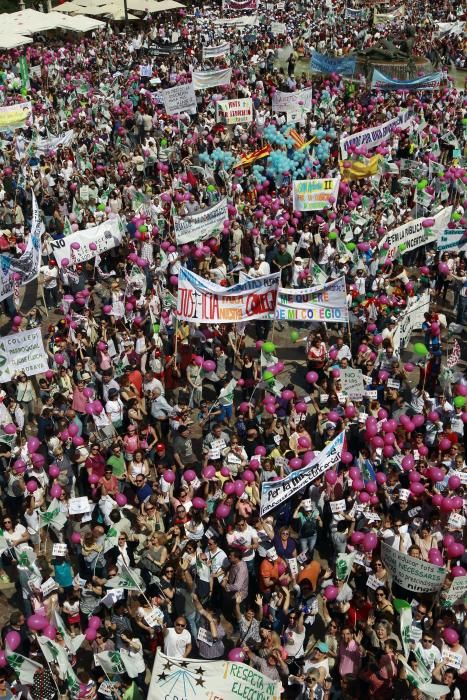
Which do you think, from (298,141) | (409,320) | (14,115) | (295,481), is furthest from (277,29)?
(295,481)

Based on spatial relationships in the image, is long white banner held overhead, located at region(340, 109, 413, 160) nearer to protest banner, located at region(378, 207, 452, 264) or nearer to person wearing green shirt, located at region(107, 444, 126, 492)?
protest banner, located at region(378, 207, 452, 264)

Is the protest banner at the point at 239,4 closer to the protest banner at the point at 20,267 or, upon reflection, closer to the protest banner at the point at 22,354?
the protest banner at the point at 20,267

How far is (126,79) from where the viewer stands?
93.7ft

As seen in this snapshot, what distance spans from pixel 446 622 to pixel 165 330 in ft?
23.8

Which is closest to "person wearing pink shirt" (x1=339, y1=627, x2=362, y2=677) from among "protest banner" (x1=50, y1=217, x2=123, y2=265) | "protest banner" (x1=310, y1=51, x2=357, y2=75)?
"protest banner" (x1=50, y1=217, x2=123, y2=265)

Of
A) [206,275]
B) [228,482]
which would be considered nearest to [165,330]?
[206,275]

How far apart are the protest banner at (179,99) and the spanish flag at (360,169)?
642 cm

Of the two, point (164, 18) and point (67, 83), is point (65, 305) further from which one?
point (164, 18)

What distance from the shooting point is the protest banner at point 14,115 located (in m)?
22.9

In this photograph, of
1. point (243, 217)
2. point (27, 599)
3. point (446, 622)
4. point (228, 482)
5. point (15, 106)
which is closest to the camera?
point (446, 622)

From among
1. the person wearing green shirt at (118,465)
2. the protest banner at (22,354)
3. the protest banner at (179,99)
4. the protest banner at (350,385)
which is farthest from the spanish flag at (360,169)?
the person wearing green shirt at (118,465)

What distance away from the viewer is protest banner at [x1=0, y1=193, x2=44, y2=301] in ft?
43.5

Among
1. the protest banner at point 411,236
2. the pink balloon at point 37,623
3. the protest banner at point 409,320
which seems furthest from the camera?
the protest banner at point 411,236

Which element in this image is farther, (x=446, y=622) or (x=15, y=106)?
(x=15, y=106)
